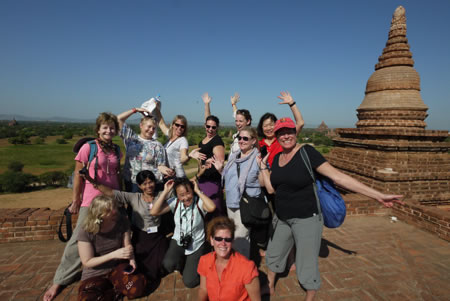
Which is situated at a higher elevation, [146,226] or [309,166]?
[309,166]

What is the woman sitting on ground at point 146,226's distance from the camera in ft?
9.41

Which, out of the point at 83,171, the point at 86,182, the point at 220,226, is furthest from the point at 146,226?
the point at 220,226

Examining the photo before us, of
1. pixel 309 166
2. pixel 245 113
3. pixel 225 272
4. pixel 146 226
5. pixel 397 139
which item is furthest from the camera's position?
pixel 397 139

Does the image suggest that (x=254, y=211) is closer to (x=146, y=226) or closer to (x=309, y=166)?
(x=309, y=166)

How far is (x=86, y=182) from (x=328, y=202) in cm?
303

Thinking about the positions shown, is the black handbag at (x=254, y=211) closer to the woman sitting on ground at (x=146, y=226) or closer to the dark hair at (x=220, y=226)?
the dark hair at (x=220, y=226)

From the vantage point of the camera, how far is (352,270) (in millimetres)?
3053

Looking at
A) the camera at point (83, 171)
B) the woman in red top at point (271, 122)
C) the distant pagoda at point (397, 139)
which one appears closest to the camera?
the camera at point (83, 171)

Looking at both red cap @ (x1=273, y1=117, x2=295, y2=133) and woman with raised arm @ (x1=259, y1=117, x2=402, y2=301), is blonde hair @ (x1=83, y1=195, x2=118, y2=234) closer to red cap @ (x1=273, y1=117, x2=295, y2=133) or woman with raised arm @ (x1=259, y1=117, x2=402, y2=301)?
woman with raised arm @ (x1=259, y1=117, x2=402, y2=301)

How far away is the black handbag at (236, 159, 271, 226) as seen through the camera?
108 inches

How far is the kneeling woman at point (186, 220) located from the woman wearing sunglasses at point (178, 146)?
51 cm

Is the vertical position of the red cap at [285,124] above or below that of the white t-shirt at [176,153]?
above

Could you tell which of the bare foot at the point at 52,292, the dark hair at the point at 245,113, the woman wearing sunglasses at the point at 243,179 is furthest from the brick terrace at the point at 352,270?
the dark hair at the point at 245,113

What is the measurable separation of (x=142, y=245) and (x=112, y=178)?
1046 millimetres
